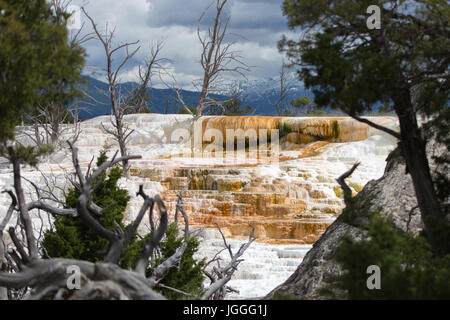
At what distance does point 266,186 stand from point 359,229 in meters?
10.0

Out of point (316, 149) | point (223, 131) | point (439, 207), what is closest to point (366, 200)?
point (439, 207)

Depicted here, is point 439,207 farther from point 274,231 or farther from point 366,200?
point 274,231

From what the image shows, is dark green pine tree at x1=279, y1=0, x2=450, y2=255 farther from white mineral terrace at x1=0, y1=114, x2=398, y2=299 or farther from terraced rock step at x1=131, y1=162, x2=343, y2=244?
terraced rock step at x1=131, y1=162, x2=343, y2=244

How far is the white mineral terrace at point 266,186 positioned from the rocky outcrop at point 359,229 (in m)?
1.72

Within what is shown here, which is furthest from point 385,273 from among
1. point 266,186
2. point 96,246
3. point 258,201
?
point 266,186

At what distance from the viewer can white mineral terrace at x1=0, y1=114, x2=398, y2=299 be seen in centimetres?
1271

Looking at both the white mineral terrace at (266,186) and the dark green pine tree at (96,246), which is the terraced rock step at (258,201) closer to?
the white mineral terrace at (266,186)

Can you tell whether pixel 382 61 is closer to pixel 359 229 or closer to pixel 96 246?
pixel 359 229

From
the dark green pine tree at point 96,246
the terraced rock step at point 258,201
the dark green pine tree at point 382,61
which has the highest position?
the dark green pine tree at point 382,61

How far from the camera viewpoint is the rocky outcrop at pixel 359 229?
7.04 m

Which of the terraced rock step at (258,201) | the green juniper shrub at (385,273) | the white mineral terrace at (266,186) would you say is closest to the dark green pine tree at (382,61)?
the green juniper shrub at (385,273)

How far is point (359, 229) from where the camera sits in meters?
7.19
